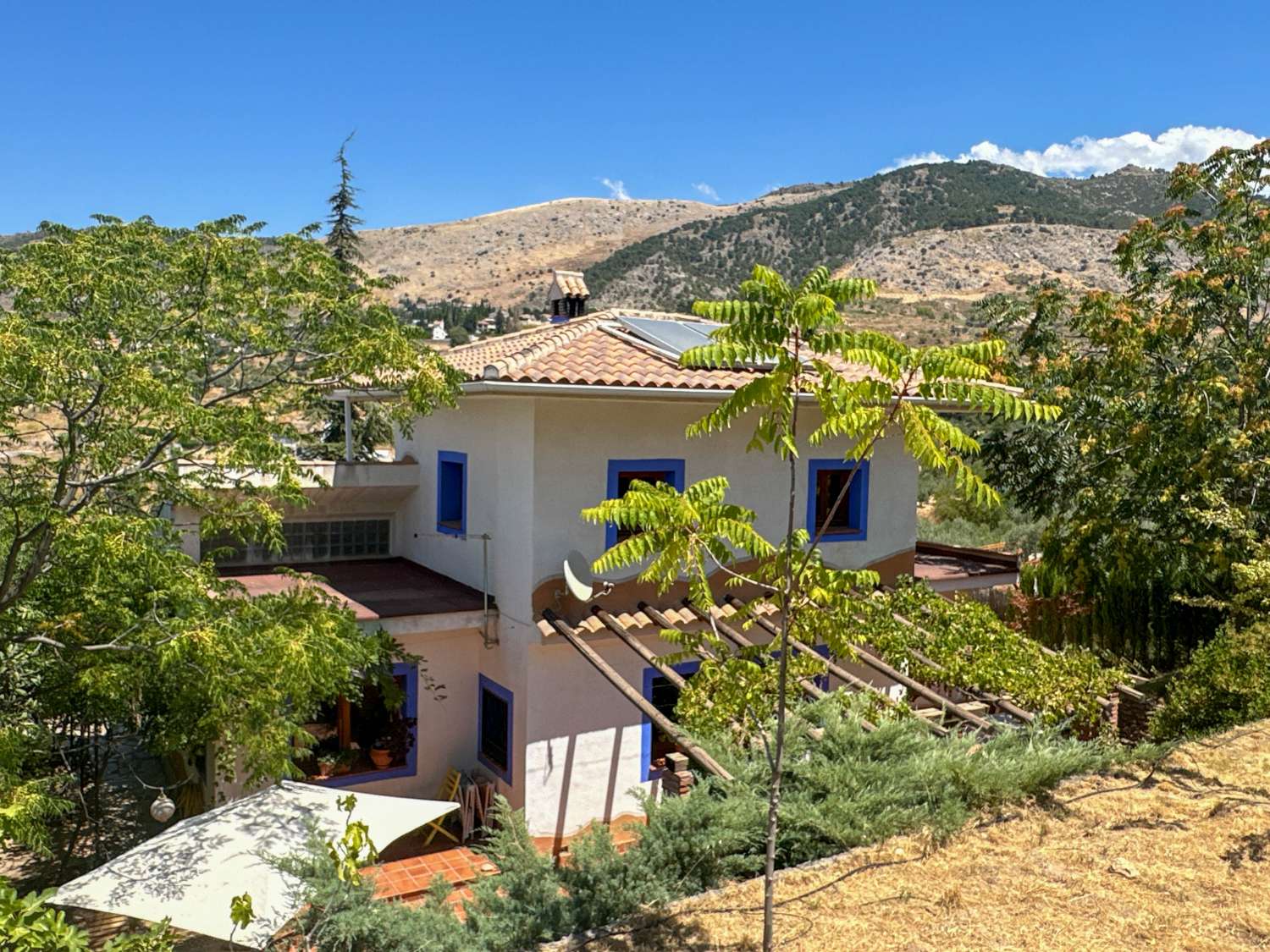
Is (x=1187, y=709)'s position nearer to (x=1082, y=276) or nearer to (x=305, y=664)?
(x=305, y=664)

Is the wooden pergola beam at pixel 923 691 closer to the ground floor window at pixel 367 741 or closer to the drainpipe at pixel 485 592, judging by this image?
the drainpipe at pixel 485 592

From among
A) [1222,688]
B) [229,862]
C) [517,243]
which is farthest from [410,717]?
[517,243]

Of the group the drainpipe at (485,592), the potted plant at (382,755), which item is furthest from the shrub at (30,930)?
the potted plant at (382,755)

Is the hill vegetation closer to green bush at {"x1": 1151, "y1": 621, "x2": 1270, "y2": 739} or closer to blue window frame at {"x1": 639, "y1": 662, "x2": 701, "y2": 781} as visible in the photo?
blue window frame at {"x1": 639, "y1": 662, "x2": 701, "y2": 781}

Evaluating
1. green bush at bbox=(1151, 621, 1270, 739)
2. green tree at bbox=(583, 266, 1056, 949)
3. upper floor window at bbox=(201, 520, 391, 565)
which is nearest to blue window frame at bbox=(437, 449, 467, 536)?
upper floor window at bbox=(201, 520, 391, 565)

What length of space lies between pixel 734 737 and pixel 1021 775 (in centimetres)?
274

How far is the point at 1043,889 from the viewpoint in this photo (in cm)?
708

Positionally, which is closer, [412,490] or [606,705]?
[606,705]

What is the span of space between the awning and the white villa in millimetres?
2953

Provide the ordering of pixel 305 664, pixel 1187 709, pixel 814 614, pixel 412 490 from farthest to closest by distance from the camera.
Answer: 1. pixel 412 490
2. pixel 1187 709
3. pixel 305 664
4. pixel 814 614

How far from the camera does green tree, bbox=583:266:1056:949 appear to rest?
502 cm

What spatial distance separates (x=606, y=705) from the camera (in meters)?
13.5

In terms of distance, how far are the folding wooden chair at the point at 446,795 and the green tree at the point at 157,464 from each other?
4.34 metres

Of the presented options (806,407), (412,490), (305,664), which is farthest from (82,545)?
(806,407)
